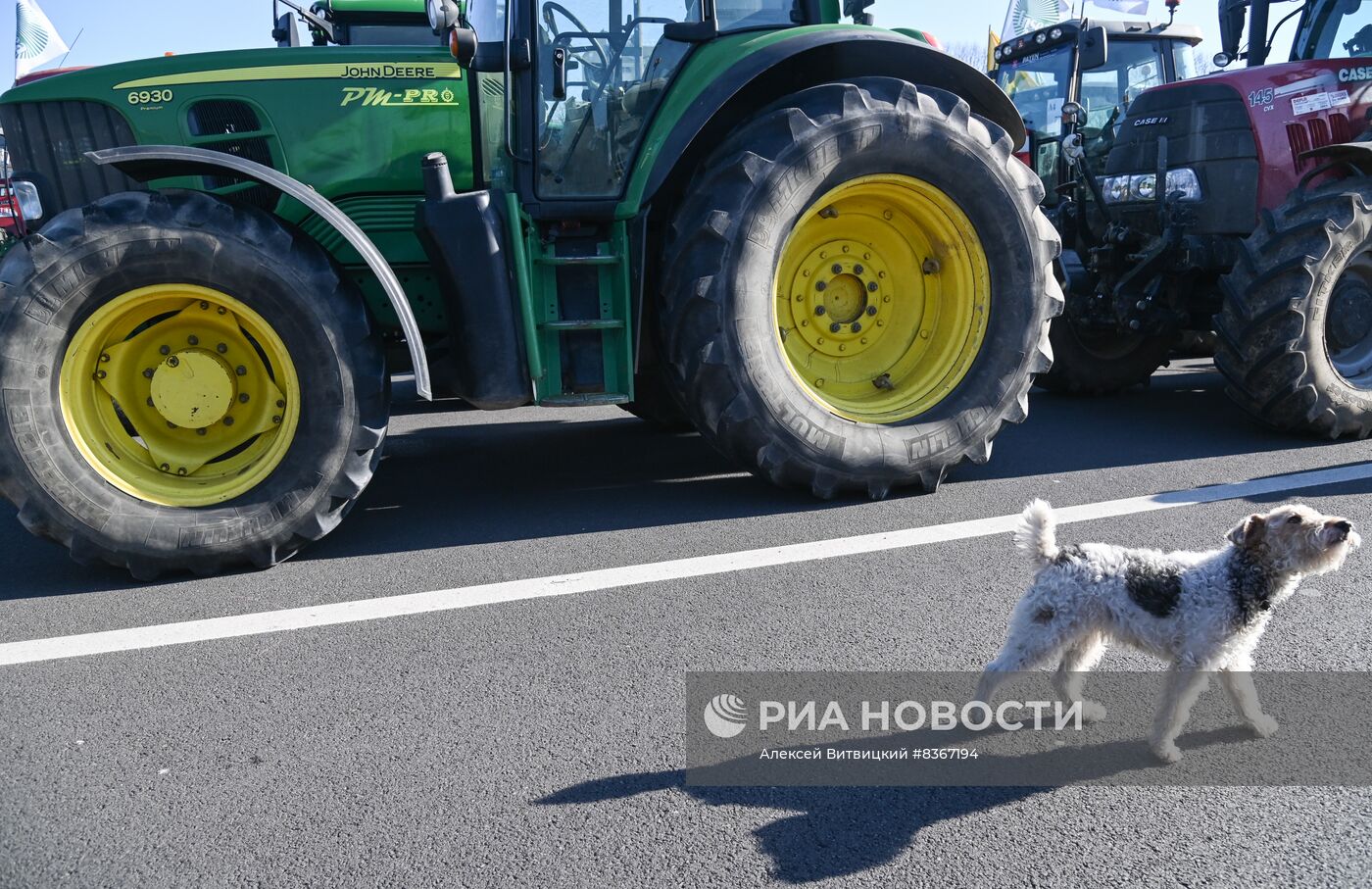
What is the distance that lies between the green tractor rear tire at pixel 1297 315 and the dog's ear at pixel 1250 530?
3.26 meters

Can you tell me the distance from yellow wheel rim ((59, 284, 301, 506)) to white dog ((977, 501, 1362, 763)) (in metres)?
2.76

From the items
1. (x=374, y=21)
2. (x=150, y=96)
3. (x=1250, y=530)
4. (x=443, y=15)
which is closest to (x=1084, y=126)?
(x=374, y=21)

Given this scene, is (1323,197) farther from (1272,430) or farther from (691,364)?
(691,364)

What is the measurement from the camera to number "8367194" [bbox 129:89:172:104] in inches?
162

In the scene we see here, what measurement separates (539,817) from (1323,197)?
5147 mm

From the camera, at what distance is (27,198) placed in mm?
3988

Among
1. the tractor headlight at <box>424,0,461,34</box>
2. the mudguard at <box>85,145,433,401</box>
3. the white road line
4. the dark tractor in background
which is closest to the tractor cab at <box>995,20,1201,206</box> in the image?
the dark tractor in background

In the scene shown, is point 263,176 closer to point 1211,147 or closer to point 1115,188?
point 1115,188

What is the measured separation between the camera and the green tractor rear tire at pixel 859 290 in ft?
13.5

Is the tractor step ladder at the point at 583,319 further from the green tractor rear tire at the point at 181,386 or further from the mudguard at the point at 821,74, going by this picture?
the green tractor rear tire at the point at 181,386

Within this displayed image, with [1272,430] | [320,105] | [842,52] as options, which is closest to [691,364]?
[842,52]

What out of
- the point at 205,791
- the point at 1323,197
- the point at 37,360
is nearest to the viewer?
the point at 205,791

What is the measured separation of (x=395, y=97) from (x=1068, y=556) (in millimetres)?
3376

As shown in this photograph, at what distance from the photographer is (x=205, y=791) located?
2.32m
